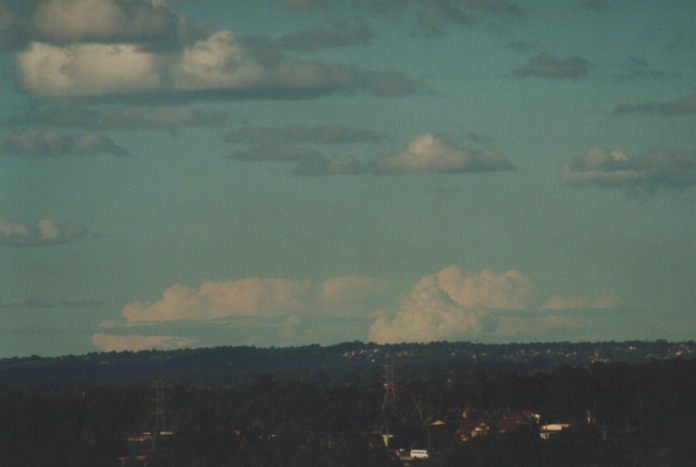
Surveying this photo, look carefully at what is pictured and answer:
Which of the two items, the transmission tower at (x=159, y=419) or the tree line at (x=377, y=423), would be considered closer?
the tree line at (x=377, y=423)

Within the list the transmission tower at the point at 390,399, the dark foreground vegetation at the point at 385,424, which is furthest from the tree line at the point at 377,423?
the transmission tower at the point at 390,399

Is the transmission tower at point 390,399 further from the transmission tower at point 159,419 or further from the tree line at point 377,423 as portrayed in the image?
the transmission tower at point 159,419

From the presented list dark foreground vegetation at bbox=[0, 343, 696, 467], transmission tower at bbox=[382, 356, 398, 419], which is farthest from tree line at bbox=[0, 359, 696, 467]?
transmission tower at bbox=[382, 356, 398, 419]

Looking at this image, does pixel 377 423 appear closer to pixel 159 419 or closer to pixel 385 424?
pixel 385 424

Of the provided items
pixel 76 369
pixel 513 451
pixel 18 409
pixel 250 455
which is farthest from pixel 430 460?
pixel 76 369

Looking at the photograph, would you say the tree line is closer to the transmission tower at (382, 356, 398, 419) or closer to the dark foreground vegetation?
the dark foreground vegetation

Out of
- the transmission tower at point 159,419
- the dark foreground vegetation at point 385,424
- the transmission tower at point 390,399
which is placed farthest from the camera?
the transmission tower at point 390,399

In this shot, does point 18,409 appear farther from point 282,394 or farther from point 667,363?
point 667,363

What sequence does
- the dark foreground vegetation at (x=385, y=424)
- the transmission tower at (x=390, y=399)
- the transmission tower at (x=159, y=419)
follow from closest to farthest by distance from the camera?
the dark foreground vegetation at (x=385, y=424)
the transmission tower at (x=159, y=419)
the transmission tower at (x=390, y=399)

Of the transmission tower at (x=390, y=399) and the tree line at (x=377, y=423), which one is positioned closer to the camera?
the tree line at (x=377, y=423)
